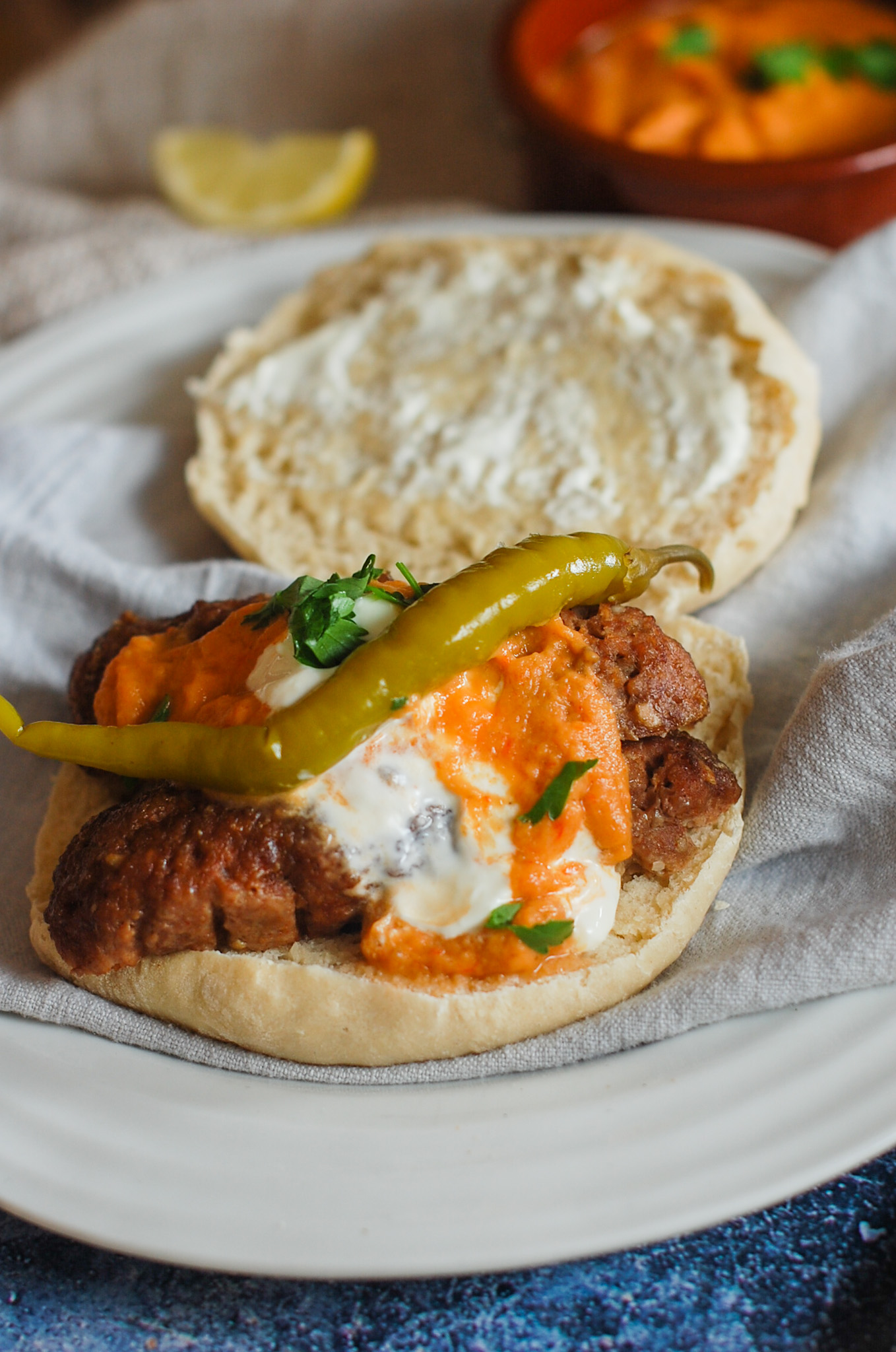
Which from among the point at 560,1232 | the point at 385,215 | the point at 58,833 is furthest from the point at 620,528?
the point at 385,215

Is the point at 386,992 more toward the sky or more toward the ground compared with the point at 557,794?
more toward the ground

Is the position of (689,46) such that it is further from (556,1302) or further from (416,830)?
(556,1302)

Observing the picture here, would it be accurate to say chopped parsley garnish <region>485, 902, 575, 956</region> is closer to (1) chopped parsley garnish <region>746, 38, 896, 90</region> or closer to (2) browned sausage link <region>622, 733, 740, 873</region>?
(2) browned sausage link <region>622, 733, 740, 873</region>

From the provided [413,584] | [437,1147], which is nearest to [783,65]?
[413,584]

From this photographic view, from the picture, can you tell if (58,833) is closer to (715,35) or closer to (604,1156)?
(604,1156)

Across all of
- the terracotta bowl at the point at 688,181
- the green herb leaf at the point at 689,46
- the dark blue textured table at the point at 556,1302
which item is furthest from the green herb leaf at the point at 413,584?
the green herb leaf at the point at 689,46

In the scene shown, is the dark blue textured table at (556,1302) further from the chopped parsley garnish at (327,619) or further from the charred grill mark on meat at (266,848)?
the chopped parsley garnish at (327,619)
